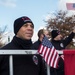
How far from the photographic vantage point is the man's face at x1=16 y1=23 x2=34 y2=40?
3.21m

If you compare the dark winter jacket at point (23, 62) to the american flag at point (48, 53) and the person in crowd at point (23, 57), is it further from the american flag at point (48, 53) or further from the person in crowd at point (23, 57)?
the american flag at point (48, 53)

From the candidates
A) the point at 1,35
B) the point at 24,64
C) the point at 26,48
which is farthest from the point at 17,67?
the point at 1,35

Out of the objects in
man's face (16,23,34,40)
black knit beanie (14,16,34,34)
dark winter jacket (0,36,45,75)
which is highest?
black knit beanie (14,16,34,34)

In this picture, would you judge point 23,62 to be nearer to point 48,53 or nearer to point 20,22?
point 48,53

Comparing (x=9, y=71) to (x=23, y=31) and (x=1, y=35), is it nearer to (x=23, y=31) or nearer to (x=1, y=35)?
(x=23, y=31)

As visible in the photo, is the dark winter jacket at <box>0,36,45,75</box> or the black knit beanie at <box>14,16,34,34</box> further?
the black knit beanie at <box>14,16,34,34</box>

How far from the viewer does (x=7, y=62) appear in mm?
3047

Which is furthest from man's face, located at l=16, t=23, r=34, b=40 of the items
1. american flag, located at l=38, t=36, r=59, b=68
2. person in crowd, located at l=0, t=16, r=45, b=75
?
american flag, located at l=38, t=36, r=59, b=68

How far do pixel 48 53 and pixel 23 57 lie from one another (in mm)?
345

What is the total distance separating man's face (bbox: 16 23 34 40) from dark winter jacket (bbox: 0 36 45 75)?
68 mm

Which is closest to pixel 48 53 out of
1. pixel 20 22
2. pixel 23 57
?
pixel 23 57

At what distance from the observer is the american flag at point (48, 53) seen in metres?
3.27

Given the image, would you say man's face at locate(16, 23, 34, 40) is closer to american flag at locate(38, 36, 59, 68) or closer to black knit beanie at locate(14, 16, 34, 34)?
black knit beanie at locate(14, 16, 34, 34)

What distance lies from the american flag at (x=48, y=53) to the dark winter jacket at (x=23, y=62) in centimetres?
12
